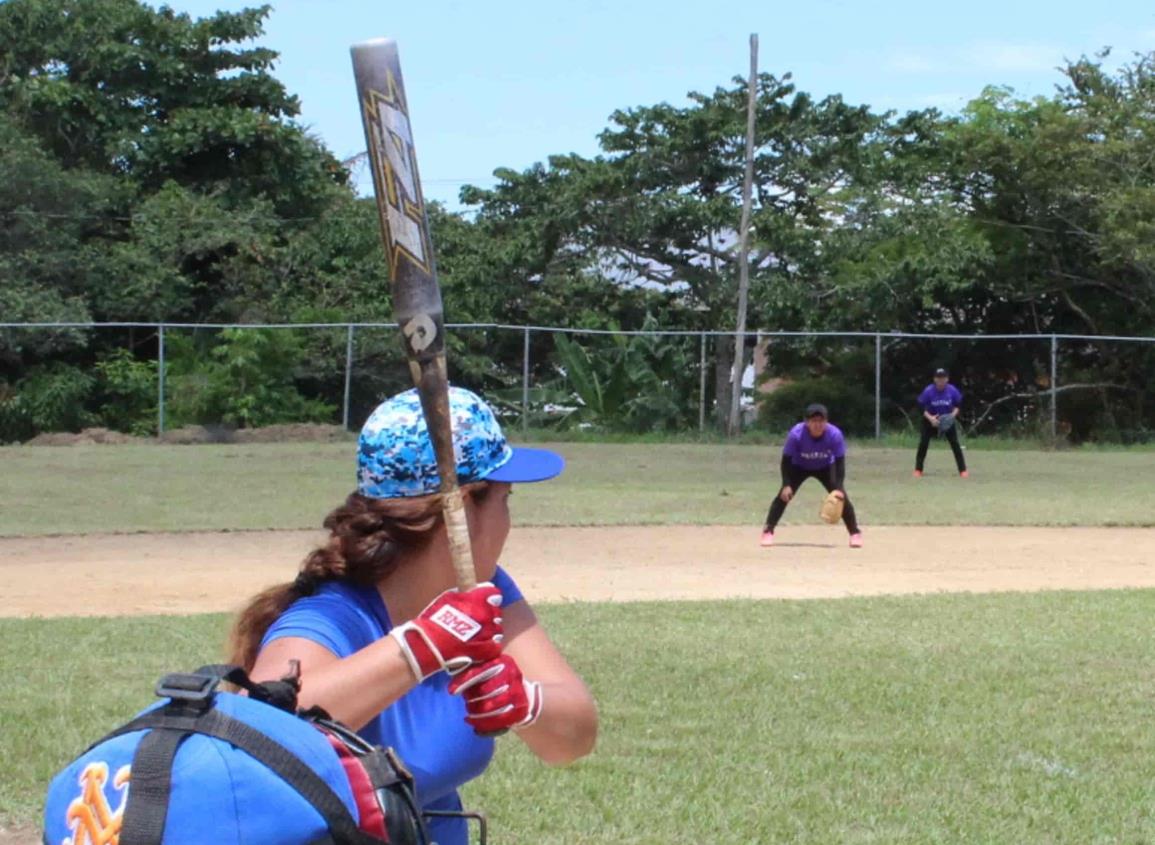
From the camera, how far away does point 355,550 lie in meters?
2.65

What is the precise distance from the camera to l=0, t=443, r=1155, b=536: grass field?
17375 millimetres

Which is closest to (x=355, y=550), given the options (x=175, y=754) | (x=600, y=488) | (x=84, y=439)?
(x=175, y=754)

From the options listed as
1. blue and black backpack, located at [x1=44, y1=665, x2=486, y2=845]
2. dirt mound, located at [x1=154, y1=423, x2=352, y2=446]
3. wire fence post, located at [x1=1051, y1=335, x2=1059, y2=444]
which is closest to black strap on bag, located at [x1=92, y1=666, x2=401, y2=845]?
blue and black backpack, located at [x1=44, y1=665, x2=486, y2=845]

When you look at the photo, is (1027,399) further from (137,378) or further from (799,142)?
(137,378)

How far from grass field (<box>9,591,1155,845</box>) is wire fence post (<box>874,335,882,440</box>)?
73.7ft

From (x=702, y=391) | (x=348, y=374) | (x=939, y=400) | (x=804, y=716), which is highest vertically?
(x=939, y=400)

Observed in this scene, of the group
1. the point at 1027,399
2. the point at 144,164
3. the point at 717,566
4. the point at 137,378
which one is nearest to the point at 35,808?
the point at 717,566

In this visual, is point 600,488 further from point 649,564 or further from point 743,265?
point 743,265

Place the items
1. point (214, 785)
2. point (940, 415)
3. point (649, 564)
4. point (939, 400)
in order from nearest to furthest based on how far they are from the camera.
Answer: point (214, 785)
point (649, 564)
point (940, 415)
point (939, 400)

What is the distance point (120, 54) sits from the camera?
1454 inches

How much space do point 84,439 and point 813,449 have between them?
19.8 m

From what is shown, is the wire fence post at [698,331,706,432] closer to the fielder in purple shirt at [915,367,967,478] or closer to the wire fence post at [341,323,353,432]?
the wire fence post at [341,323,353,432]

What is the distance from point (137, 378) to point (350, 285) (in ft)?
19.6

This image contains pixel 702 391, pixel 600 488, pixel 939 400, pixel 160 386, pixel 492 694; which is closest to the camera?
pixel 492 694
